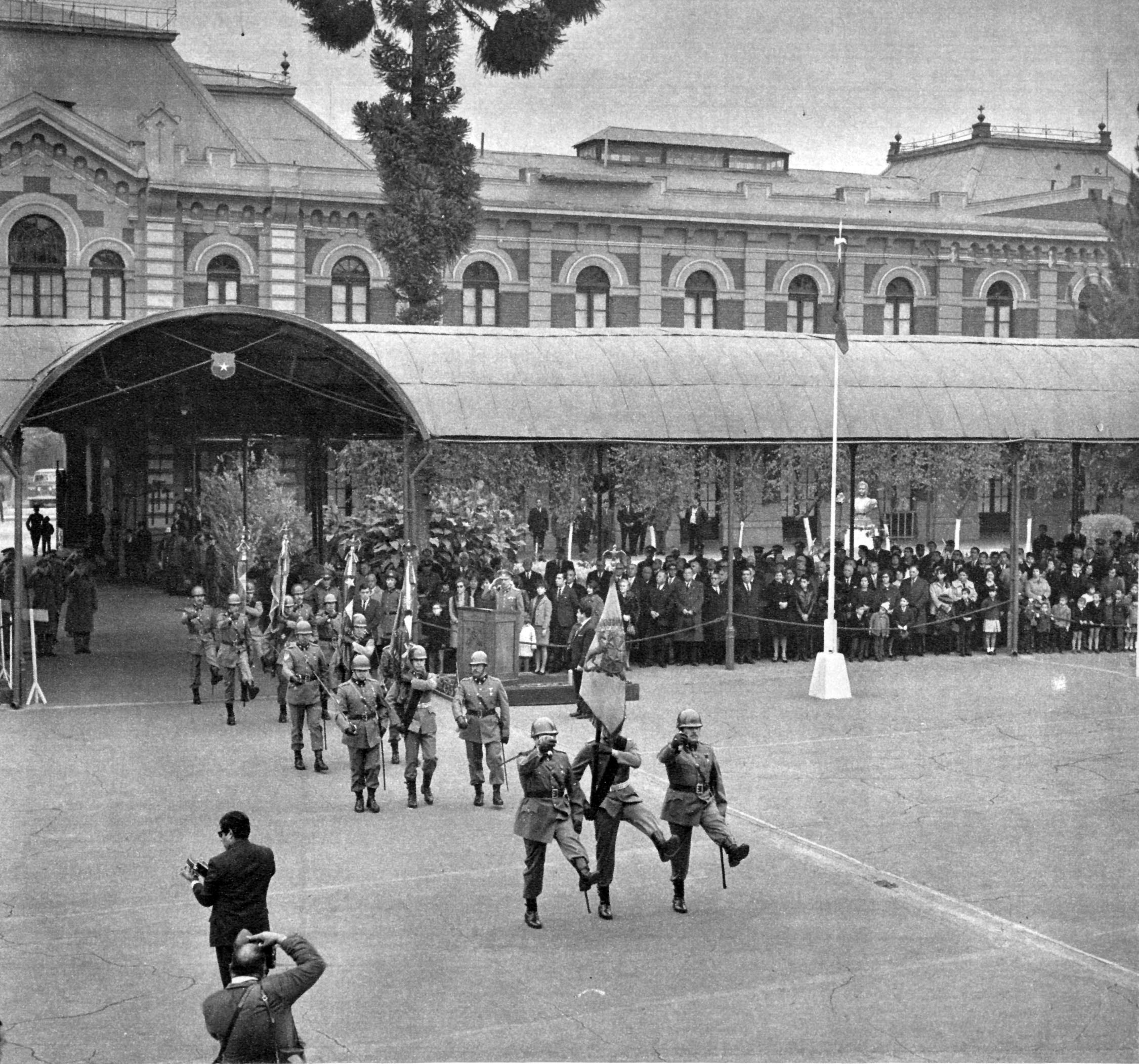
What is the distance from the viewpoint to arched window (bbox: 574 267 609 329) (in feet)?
148

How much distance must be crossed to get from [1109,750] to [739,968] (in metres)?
9.44

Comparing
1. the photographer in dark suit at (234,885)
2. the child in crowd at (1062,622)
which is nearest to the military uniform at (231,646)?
the photographer in dark suit at (234,885)

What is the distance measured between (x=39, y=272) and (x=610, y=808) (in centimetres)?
3204

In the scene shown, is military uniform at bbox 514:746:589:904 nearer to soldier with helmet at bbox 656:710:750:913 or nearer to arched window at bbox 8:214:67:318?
soldier with helmet at bbox 656:710:750:913

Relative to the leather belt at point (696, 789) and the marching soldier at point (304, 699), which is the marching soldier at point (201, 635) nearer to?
the marching soldier at point (304, 699)

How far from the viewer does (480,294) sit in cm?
4406

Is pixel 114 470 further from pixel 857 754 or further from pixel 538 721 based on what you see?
pixel 538 721

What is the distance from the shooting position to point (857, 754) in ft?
60.3

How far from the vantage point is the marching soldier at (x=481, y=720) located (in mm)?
15828

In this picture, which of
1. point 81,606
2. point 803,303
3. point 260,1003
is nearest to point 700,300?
point 803,303

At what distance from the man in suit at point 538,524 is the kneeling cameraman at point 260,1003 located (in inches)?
1317

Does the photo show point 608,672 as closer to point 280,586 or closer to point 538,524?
point 280,586

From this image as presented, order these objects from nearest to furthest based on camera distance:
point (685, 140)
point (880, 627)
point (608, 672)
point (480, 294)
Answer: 1. point (608, 672)
2. point (880, 627)
3. point (480, 294)
4. point (685, 140)

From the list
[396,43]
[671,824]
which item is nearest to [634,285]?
[396,43]
